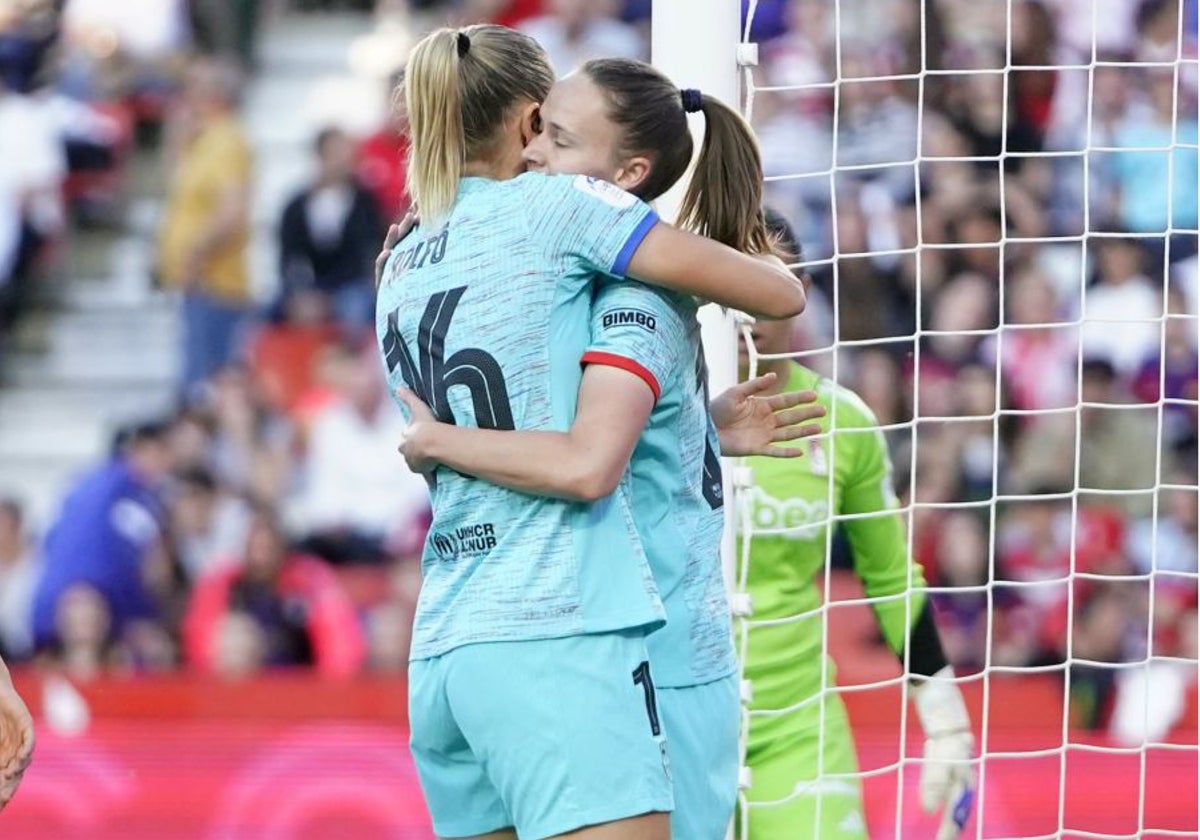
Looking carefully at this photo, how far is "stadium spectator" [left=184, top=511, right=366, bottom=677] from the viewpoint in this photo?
7457mm

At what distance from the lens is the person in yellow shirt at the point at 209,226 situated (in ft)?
28.2

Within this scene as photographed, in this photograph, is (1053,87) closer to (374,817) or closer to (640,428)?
(374,817)

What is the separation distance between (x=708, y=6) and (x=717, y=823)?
134cm

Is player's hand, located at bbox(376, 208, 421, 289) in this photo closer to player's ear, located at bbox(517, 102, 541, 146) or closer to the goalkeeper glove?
player's ear, located at bbox(517, 102, 541, 146)

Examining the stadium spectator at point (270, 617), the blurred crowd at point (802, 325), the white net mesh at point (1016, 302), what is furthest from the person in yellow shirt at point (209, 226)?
the white net mesh at point (1016, 302)

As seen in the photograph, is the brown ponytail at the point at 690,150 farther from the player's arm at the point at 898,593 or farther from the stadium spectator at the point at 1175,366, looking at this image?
the stadium spectator at the point at 1175,366

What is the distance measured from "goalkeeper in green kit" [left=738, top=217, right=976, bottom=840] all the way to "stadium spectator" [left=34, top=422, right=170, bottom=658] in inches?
177

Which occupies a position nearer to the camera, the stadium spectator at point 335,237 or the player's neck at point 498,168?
the player's neck at point 498,168

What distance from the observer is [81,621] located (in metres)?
7.70

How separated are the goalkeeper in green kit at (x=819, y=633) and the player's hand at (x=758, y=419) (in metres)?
0.95

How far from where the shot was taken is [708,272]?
229 cm

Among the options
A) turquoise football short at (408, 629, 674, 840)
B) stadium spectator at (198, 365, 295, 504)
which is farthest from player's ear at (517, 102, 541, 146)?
stadium spectator at (198, 365, 295, 504)

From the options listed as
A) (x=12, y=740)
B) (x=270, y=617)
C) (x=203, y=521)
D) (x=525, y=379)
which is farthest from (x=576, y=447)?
(x=203, y=521)

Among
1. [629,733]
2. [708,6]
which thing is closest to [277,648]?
[708,6]
